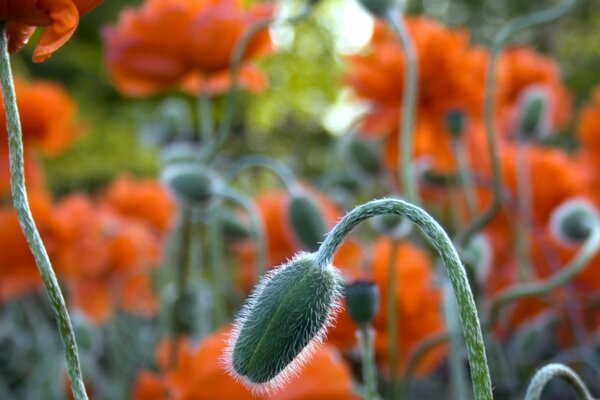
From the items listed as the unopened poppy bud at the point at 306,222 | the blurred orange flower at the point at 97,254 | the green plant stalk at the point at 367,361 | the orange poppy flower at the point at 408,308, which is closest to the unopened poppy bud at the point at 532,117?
the orange poppy flower at the point at 408,308

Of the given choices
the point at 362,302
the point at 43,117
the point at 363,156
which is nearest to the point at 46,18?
the point at 362,302

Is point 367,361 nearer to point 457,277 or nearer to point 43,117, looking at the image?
point 457,277

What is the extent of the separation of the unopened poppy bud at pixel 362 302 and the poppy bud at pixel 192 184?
40cm

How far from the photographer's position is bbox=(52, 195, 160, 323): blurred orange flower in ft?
3.81

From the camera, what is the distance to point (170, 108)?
4.37 ft

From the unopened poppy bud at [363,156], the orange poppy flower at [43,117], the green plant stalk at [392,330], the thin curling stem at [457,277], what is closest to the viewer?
the thin curling stem at [457,277]

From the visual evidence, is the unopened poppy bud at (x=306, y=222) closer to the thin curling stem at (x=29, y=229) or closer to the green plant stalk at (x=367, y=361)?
the green plant stalk at (x=367, y=361)

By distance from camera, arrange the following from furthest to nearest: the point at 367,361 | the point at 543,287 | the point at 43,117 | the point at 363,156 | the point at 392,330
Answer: the point at 43,117, the point at 363,156, the point at 392,330, the point at 543,287, the point at 367,361

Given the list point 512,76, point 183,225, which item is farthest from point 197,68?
point 512,76

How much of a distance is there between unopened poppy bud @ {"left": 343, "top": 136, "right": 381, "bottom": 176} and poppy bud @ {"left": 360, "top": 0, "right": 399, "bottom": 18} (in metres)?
0.27

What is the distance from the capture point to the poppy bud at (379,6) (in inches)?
35.3

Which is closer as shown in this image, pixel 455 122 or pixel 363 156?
pixel 455 122

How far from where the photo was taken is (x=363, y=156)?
1.15m

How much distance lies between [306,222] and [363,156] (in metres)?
0.28
